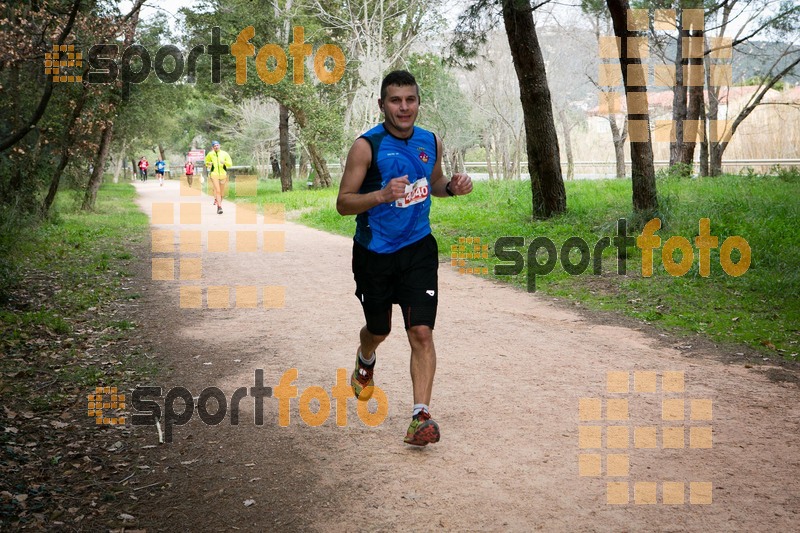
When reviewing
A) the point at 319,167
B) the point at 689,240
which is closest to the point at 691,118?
the point at 689,240

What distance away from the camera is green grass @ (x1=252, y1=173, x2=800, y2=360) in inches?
309

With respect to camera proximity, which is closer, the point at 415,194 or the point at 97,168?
the point at 415,194

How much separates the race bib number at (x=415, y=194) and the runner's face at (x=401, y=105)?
0.34 metres

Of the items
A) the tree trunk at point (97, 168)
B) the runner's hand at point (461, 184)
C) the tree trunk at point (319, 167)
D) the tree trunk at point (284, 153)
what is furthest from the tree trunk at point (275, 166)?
the runner's hand at point (461, 184)

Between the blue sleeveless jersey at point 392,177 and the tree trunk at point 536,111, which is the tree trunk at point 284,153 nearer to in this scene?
the tree trunk at point 536,111

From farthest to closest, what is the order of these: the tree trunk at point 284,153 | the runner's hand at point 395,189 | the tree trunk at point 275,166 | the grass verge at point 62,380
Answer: the tree trunk at point 275,166 → the tree trunk at point 284,153 → the runner's hand at point 395,189 → the grass verge at point 62,380

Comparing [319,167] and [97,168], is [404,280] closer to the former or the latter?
[97,168]

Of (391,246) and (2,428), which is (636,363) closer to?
(391,246)

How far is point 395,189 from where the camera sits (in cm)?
417

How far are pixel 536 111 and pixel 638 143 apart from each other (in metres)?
3.02

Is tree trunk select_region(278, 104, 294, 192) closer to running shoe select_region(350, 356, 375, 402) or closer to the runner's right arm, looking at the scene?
running shoe select_region(350, 356, 375, 402)

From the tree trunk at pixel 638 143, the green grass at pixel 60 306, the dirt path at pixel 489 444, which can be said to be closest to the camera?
the dirt path at pixel 489 444

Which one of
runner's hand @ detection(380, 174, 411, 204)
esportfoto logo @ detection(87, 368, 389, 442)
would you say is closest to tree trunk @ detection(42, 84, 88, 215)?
esportfoto logo @ detection(87, 368, 389, 442)

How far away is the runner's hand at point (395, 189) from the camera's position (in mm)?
4168
